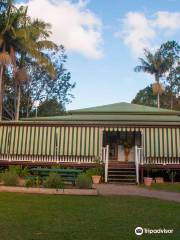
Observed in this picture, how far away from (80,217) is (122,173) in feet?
38.1

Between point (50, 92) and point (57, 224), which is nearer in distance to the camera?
point (57, 224)

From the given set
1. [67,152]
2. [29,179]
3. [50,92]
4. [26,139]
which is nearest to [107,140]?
[67,152]

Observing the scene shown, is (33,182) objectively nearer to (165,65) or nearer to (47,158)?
(47,158)

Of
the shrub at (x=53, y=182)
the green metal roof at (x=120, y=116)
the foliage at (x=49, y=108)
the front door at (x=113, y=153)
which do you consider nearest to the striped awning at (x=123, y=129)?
the green metal roof at (x=120, y=116)

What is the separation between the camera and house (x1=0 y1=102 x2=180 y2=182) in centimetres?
2098

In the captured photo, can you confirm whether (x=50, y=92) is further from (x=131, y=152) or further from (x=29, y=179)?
(x=29, y=179)

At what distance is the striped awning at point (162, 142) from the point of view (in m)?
21.0

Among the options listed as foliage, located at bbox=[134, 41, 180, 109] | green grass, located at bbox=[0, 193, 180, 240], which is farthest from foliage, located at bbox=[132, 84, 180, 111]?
green grass, located at bbox=[0, 193, 180, 240]

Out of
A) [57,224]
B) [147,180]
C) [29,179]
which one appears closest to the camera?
[57,224]

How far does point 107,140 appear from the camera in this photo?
23.8 metres

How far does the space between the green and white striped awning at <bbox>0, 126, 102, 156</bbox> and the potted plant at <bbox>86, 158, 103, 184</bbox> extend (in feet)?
3.72

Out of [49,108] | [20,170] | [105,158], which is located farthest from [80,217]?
[49,108]

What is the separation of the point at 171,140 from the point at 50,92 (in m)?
28.4

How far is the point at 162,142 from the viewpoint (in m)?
21.2
